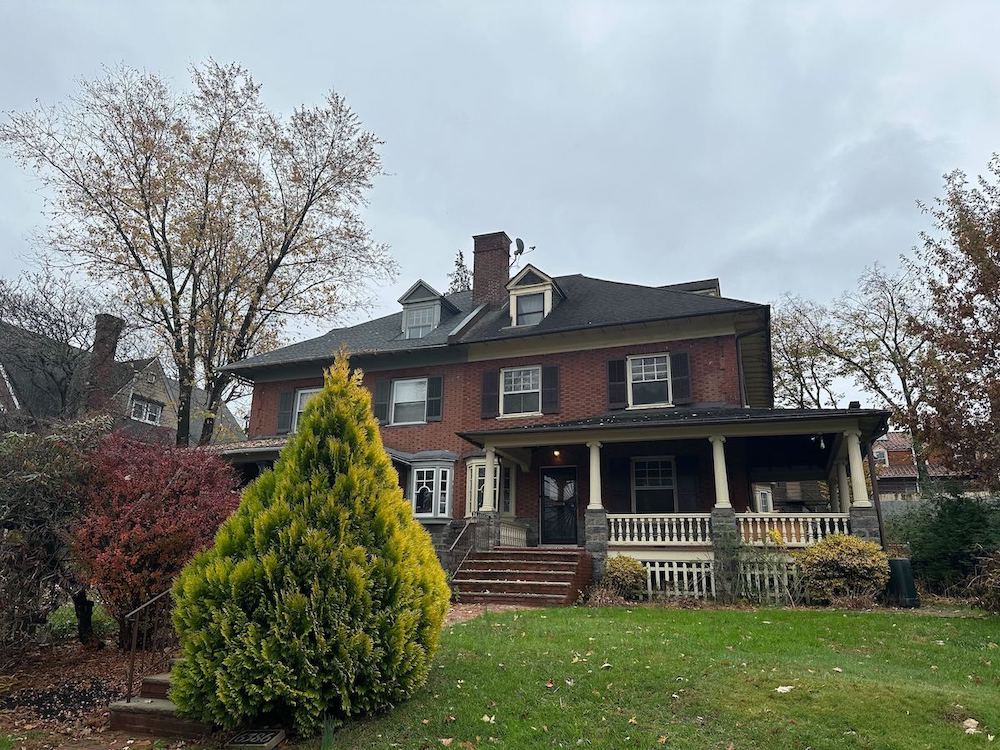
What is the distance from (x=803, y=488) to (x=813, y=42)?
904 inches

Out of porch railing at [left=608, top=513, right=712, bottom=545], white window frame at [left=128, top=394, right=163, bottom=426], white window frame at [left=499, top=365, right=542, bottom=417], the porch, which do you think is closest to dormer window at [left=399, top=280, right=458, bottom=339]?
white window frame at [left=499, top=365, right=542, bottom=417]

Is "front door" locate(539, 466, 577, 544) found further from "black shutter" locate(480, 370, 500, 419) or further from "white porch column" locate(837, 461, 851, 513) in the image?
"white porch column" locate(837, 461, 851, 513)

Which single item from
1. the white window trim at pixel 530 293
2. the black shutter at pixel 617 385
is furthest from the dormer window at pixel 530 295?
the black shutter at pixel 617 385

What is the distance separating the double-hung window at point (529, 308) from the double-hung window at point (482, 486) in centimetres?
445

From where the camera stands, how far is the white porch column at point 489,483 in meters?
14.7

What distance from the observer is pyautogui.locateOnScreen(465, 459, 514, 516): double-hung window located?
16531mm

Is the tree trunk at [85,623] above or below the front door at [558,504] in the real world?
below

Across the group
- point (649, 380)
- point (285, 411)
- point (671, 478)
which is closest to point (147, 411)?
point (285, 411)

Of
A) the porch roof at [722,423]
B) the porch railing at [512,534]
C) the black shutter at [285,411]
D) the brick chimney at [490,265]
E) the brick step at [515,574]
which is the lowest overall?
the brick step at [515,574]

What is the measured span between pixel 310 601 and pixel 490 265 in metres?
18.0

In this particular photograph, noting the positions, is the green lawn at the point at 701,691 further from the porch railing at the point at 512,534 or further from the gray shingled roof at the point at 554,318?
the gray shingled roof at the point at 554,318

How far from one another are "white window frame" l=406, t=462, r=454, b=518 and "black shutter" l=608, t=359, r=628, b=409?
16.2 ft

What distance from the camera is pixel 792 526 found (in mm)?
12508

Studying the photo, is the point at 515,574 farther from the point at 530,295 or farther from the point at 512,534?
the point at 530,295
